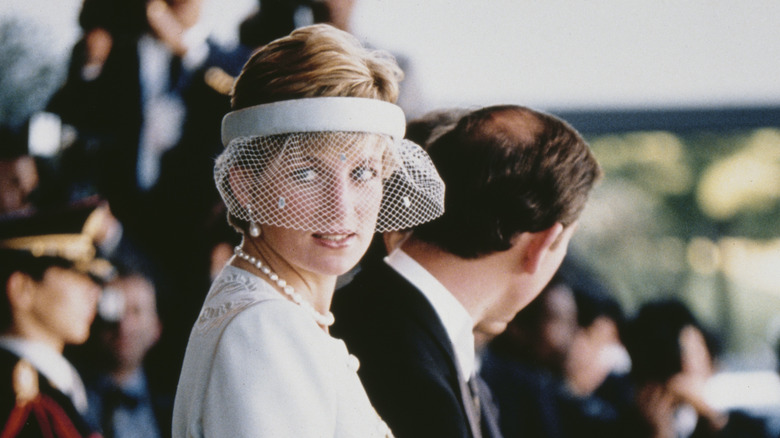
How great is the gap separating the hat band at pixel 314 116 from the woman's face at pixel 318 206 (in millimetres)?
27

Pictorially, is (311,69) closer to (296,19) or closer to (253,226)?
(253,226)

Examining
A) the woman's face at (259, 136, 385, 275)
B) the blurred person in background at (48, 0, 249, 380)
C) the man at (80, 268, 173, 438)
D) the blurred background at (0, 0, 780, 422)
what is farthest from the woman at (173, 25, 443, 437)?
the blurred background at (0, 0, 780, 422)

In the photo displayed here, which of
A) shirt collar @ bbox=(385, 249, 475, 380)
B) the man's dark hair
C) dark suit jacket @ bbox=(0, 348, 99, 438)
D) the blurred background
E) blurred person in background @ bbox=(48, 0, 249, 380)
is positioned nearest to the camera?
shirt collar @ bbox=(385, 249, 475, 380)

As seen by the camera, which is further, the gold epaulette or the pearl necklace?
the gold epaulette

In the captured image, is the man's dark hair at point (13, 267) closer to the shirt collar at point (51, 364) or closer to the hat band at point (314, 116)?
the shirt collar at point (51, 364)

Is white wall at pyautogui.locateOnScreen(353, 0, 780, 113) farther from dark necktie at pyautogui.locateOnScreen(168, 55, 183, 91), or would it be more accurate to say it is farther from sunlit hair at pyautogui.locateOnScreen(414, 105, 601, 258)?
sunlit hair at pyautogui.locateOnScreen(414, 105, 601, 258)

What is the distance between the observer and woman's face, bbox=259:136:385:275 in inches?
40.0

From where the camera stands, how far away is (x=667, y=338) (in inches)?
92.8

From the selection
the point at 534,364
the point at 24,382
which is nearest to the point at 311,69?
the point at 24,382

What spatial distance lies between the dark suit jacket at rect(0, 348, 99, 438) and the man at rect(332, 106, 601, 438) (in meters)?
0.83

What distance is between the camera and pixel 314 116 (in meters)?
0.99

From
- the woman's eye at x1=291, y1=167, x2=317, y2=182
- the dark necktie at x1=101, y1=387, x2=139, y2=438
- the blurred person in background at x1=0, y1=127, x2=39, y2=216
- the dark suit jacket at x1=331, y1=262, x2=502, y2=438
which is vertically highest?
the woman's eye at x1=291, y1=167, x2=317, y2=182

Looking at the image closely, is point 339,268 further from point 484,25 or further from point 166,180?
point 484,25

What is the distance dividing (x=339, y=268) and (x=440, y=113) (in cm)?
61
